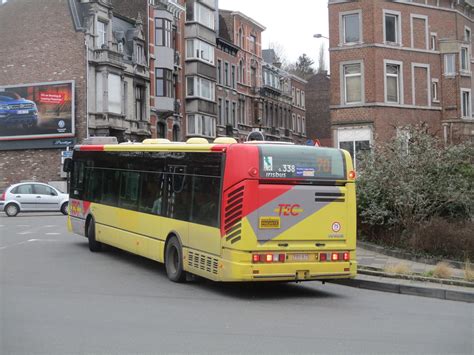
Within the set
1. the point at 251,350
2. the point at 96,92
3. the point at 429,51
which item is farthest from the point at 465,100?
the point at 251,350

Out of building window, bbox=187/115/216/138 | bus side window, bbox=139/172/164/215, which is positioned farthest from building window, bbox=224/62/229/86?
A: bus side window, bbox=139/172/164/215

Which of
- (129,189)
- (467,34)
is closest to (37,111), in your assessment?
(467,34)

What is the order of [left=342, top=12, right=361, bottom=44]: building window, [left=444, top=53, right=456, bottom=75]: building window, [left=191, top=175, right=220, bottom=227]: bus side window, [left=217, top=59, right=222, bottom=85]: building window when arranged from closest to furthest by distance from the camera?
[left=191, top=175, right=220, bottom=227]: bus side window → [left=342, top=12, right=361, bottom=44]: building window → [left=444, top=53, right=456, bottom=75]: building window → [left=217, top=59, right=222, bottom=85]: building window

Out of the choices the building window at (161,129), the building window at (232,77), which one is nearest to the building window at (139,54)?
the building window at (161,129)

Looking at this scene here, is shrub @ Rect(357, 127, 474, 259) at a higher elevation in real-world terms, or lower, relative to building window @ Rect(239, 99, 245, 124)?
lower

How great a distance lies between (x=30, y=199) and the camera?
3184 centimetres

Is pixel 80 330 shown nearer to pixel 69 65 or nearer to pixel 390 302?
pixel 390 302

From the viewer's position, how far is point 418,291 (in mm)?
11250

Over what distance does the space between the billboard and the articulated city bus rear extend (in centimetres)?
3177

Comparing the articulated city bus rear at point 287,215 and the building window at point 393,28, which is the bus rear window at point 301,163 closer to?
the articulated city bus rear at point 287,215

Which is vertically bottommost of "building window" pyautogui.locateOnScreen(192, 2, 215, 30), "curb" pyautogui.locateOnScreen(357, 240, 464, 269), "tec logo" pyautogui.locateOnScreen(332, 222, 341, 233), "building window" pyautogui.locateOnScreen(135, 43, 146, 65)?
"curb" pyautogui.locateOnScreen(357, 240, 464, 269)

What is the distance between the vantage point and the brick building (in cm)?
3331

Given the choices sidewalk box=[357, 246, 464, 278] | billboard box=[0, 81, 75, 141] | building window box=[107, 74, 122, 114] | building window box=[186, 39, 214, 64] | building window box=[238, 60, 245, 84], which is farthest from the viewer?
building window box=[238, 60, 245, 84]

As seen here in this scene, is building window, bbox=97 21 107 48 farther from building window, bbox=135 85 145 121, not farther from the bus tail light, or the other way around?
the bus tail light
